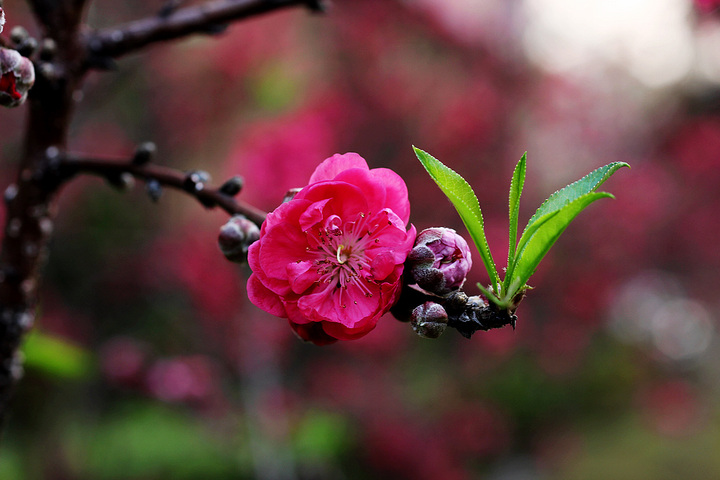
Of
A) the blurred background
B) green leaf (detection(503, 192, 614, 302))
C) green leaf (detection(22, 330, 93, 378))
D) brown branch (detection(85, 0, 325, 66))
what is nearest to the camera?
green leaf (detection(503, 192, 614, 302))

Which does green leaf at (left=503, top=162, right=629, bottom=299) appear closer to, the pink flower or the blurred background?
the pink flower

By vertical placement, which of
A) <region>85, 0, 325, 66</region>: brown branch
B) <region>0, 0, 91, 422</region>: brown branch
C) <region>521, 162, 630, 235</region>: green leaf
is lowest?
<region>0, 0, 91, 422</region>: brown branch

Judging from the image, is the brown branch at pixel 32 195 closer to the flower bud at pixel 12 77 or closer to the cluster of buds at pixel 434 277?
the flower bud at pixel 12 77

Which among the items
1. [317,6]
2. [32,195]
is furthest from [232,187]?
[317,6]

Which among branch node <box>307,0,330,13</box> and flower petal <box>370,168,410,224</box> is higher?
branch node <box>307,0,330,13</box>

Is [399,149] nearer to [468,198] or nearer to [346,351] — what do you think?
[346,351]

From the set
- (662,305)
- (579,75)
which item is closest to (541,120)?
(579,75)

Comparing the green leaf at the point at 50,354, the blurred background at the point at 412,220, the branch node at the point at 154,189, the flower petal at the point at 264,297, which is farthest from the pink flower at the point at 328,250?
the blurred background at the point at 412,220

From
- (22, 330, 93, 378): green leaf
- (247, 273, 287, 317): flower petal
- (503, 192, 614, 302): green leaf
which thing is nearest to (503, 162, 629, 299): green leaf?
(503, 192, 614, 302): green leaf
